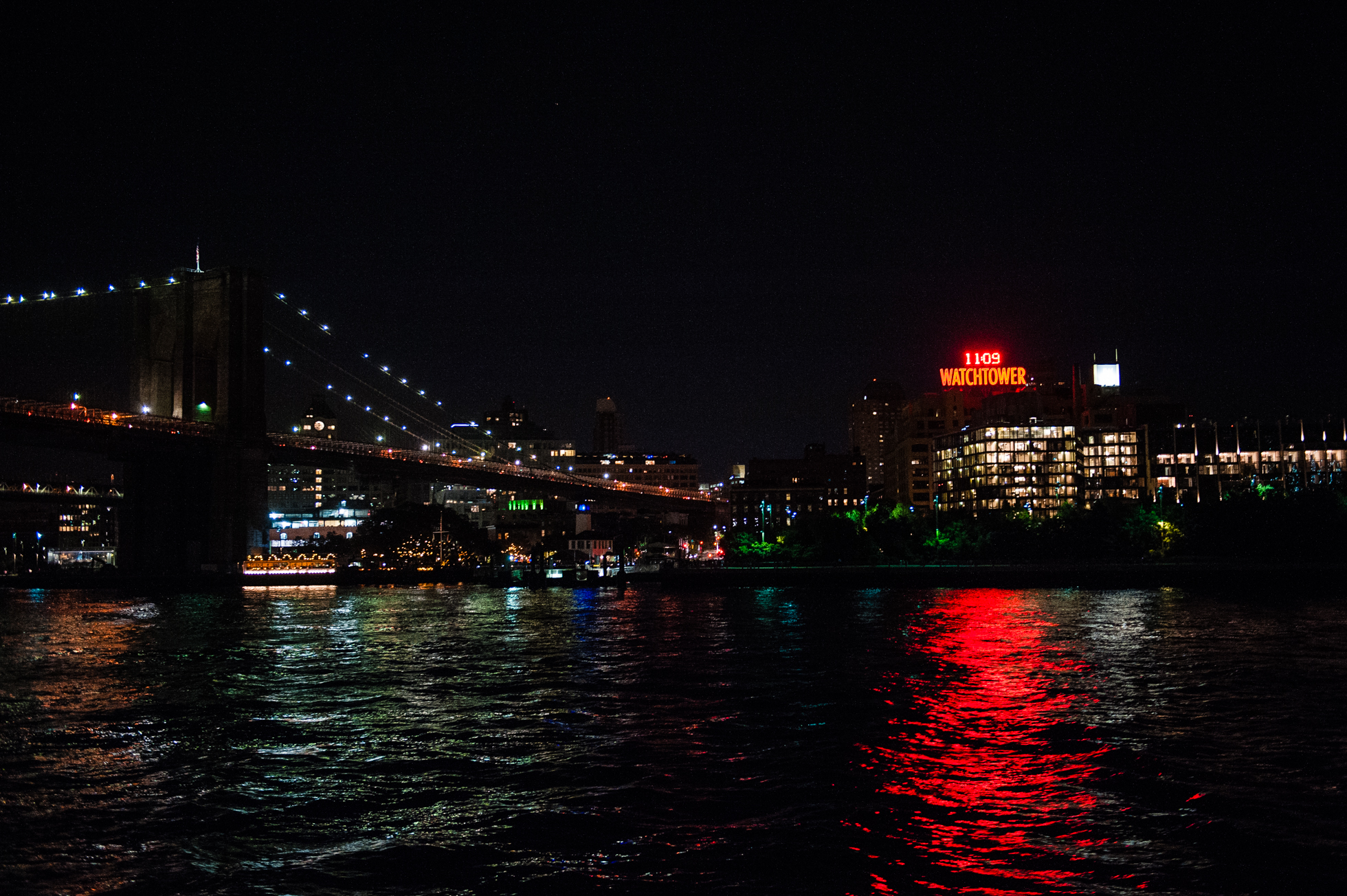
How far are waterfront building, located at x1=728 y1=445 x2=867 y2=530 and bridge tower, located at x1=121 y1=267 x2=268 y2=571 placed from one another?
4618 inches

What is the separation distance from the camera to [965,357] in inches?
5748

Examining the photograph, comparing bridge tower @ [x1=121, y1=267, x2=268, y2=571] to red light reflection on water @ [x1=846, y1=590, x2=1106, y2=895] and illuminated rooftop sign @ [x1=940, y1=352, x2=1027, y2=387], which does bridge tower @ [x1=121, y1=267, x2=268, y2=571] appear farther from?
illuminated rooftop sign @ [x1=940, y1=352, x2=1027, y2=387]

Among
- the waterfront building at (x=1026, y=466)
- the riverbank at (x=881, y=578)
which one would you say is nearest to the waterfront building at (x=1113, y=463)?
the waterfront building at (x=1026, y=466)

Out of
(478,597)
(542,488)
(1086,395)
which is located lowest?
(478,597)

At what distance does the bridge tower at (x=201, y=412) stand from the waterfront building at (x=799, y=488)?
117m

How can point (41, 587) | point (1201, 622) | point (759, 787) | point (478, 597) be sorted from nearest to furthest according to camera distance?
point (759, 787) < point (1201, 622) < point (478, 597) < point (41, 587)

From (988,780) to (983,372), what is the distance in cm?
13506

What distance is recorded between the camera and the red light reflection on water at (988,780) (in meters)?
11.0

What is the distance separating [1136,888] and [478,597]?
62904 mm

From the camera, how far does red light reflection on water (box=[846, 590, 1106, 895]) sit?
11.0 meters

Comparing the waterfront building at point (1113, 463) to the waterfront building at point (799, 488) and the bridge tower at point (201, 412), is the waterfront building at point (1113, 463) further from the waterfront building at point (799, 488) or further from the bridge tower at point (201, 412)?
the bridge tower at point (201, 412)

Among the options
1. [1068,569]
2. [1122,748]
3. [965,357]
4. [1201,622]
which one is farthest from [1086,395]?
[1122,748]

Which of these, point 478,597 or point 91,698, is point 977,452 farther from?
point 91,698

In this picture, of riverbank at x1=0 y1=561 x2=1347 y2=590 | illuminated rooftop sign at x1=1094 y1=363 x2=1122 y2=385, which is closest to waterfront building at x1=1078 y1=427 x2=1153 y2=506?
illuminated rooftop sign at x1=1094 y1=363 x2=1122 y2=385
